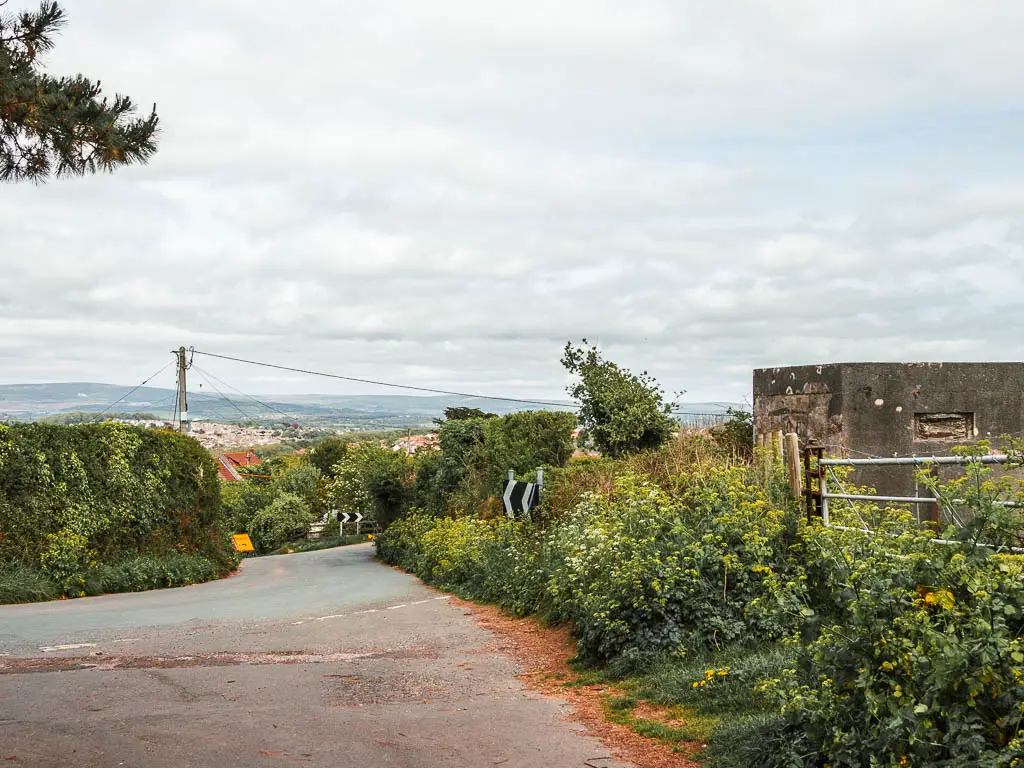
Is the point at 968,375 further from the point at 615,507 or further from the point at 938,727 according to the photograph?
the point at 938,727

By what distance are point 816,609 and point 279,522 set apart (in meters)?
56.8

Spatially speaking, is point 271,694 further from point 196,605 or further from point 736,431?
point 736,431

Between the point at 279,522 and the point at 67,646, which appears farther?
the point at 279,522

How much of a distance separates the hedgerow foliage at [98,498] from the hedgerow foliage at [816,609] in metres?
A: 11.3

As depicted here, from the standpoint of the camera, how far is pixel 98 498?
2134 cm

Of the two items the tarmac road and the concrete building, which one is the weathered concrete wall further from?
the tarmac road

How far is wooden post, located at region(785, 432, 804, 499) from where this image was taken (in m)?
9.66

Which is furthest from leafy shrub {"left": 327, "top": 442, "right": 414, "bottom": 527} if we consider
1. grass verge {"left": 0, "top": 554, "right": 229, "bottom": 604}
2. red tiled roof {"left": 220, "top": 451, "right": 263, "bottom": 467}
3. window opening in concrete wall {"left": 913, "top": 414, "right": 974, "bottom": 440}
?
red tiled roof {"left": 220, "top": 451, "right": 263, "bottom": 467}

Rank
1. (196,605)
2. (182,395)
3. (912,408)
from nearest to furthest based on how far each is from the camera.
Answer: (912,408), (196,605), (182,395)

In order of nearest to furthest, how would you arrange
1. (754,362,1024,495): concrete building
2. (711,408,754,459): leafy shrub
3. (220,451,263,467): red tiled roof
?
(754,362,1024,495): concrete building → (711,408,754,459): leafy shrub → (220,451,263,467): red tiled roof

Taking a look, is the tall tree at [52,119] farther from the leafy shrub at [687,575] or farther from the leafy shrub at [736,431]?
the leafy shrub at [736,431]

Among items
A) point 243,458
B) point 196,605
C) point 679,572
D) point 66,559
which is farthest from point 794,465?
point 243,458

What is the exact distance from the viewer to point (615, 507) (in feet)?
37.2

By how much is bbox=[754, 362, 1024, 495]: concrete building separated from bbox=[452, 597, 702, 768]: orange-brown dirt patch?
13.9 feet
